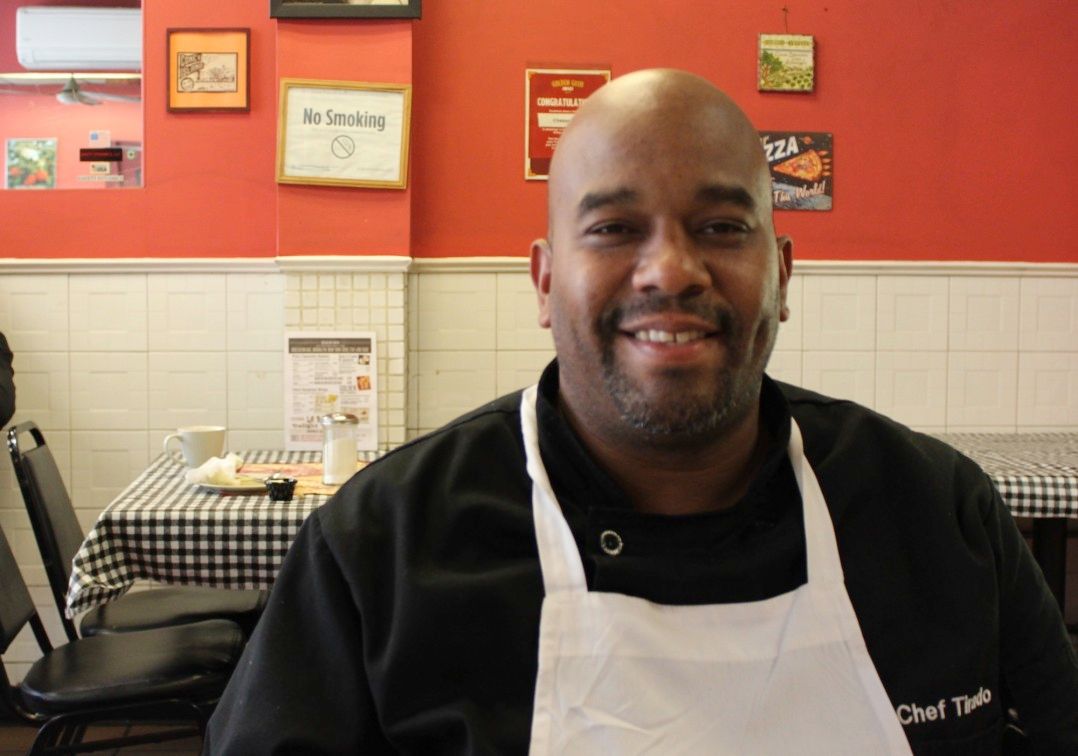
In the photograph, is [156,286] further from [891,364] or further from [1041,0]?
[1041,0]

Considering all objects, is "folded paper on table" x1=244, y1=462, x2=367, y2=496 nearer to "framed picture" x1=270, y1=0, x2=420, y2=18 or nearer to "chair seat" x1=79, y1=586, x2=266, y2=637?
"chair seat" x1=79, y1=586, x2=266, y2=637

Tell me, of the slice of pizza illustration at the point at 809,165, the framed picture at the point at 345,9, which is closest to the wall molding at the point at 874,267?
the slice of pizza illustration at the point at 809,165

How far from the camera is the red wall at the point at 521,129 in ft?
10.5

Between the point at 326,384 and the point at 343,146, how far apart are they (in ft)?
2.45

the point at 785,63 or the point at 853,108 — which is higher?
the point at 785,63

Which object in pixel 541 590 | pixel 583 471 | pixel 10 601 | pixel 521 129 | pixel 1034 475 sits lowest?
pixel 10 601

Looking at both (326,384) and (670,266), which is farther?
(326,384)

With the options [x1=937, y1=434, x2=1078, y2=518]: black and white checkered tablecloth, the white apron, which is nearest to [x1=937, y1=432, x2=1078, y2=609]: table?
[x1=937, y1=434, x2=1078, y2=518]: black and white checkered tablecloth

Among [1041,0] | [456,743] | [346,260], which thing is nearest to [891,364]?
[1041,0]

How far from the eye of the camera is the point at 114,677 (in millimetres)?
2018

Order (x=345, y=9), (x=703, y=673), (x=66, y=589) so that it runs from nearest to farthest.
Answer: (x=703, y=673) < (x=66, y=589) < (x=345, y=9)

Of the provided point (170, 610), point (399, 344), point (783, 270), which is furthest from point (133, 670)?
point (783, 270)

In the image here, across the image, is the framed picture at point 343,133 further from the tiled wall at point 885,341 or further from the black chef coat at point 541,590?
the black chef coat at point 541,590

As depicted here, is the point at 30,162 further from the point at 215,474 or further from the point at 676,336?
the point at 676,336
